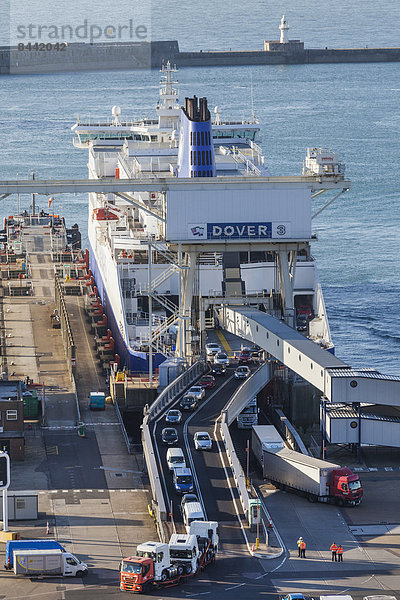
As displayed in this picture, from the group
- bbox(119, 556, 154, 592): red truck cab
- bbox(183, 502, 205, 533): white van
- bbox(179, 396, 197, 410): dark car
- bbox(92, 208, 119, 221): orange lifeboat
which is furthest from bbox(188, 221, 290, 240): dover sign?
bbox(119, 556, 154, 592): red truck cab

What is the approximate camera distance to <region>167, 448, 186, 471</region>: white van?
6253 centimetres

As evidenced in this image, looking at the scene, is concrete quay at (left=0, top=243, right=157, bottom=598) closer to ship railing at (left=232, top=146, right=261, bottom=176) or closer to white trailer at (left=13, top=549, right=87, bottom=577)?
white trailer at (left=13, top=549, right=87, bottom=577)

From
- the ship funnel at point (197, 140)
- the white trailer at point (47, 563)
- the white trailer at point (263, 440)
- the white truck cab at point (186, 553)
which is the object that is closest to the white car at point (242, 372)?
the white trailer at point (263, 440)

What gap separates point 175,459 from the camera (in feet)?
208

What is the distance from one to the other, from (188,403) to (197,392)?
210 centimetres

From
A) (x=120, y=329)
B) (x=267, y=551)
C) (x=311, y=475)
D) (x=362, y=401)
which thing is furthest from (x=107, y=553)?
(x=120, y=329)

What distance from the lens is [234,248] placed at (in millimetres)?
77438

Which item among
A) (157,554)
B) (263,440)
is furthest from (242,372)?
(157,554)

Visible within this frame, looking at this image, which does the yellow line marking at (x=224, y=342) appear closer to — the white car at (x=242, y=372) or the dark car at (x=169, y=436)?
the white car at (x=242, y=372)

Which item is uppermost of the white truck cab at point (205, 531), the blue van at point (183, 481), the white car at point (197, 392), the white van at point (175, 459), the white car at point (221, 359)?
the white car at point (221, 359)

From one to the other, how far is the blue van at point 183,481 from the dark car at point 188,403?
10353 millimetres

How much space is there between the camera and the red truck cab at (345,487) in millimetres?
62281

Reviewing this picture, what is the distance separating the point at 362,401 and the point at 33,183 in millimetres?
22499

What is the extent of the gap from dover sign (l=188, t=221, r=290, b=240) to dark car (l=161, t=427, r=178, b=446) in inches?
535
